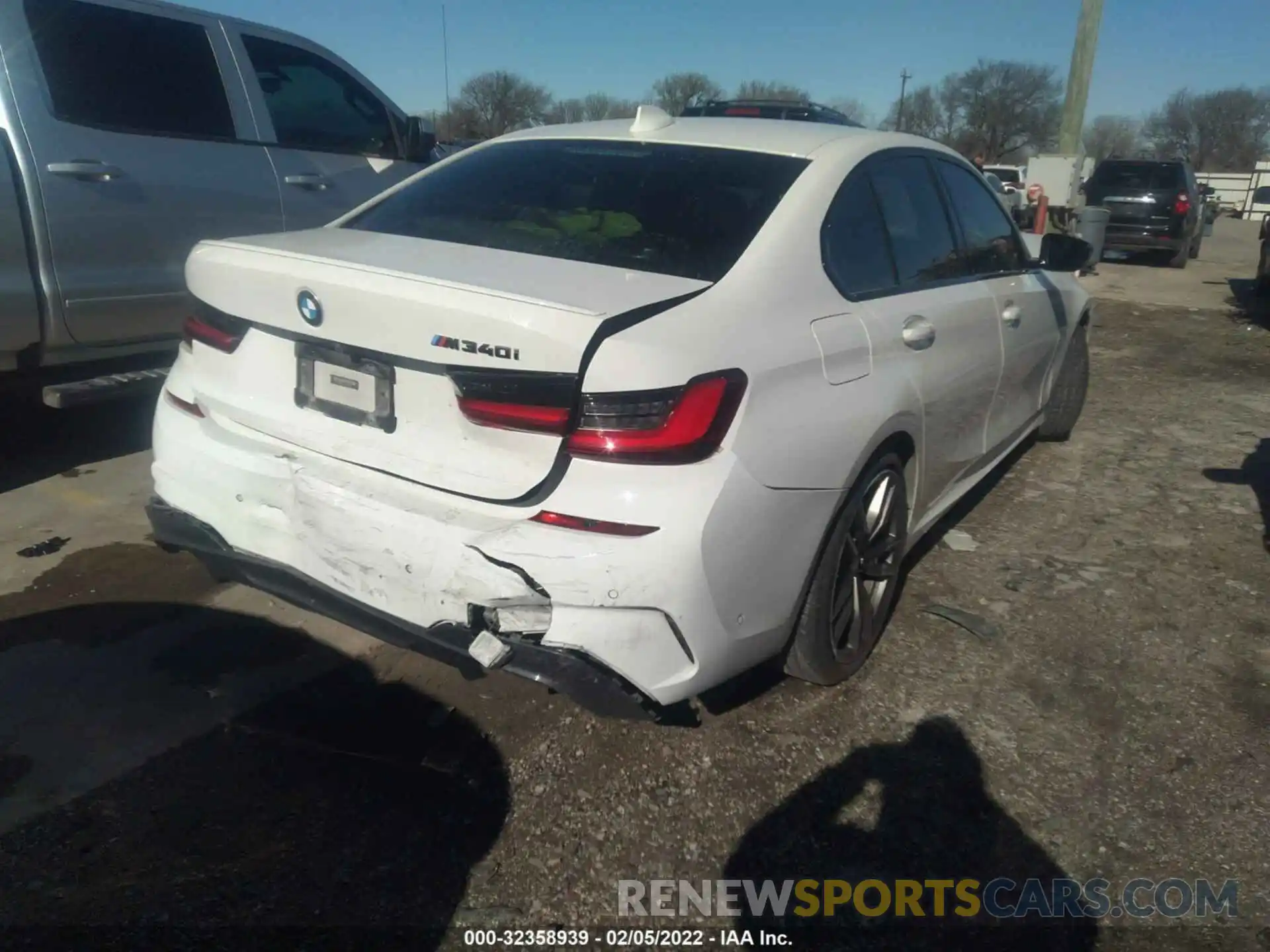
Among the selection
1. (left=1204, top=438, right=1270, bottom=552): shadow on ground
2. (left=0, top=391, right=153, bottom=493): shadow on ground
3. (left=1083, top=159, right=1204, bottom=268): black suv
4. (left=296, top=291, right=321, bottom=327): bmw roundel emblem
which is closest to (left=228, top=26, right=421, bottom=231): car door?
(left=0, top=391, right=153, bottom=493): shadow on ground

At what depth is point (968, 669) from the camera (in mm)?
3176

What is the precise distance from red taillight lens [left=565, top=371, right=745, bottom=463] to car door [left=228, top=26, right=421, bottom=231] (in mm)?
3428

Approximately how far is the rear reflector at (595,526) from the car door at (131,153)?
2.91 m

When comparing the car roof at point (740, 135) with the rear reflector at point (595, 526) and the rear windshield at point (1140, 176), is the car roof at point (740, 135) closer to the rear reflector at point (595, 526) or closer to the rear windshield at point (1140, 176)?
the rear reflector at point (595, 526)

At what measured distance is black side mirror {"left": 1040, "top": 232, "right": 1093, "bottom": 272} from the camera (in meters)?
4.37

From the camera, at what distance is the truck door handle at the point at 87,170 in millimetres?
3826

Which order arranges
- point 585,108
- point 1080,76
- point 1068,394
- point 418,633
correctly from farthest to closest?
point 585,108, point 1080,76, point 1068,394, point 418,633

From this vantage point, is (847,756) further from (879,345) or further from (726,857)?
(879,345)

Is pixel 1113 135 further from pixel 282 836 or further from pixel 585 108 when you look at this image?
pixel 282 836

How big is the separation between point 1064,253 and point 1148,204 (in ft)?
43.9

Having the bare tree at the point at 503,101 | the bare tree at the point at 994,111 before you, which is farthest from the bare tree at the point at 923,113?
the bare tree at the point at 503,101

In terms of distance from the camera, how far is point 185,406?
2.68 m

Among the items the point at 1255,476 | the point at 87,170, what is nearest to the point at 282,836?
the point at 87,170

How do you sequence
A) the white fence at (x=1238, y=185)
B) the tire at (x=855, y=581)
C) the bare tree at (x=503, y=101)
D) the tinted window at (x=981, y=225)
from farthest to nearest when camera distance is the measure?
Result: 1. the white fence at (x=1238, y=185)
2. the bare tree at (x=503, y=101)
3. the tinted window at (x=981, y=225)
4. the tire at (x=855, y=581)
